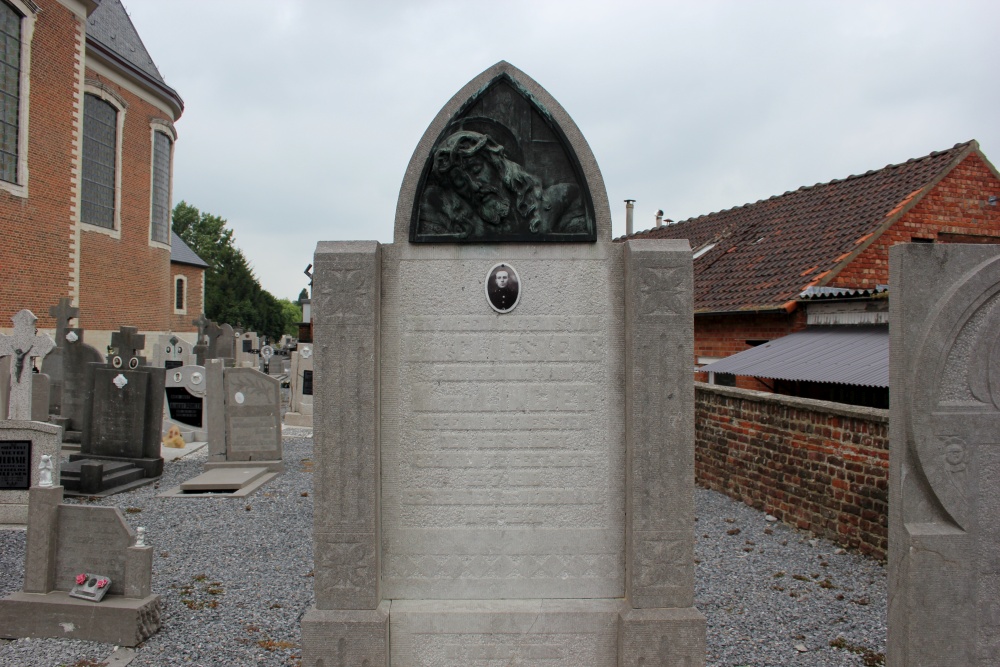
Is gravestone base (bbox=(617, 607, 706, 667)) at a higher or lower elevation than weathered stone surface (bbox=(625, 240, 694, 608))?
lower

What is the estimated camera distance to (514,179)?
3.49 metres

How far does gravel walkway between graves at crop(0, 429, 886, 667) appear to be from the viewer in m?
4.30

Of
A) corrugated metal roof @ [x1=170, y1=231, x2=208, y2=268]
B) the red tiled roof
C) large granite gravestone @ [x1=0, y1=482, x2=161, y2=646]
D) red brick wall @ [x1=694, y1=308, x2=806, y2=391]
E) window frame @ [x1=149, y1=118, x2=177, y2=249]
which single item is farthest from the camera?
corrugated metal roof @ [x1=170, y1=231, x2=208, y2=268]

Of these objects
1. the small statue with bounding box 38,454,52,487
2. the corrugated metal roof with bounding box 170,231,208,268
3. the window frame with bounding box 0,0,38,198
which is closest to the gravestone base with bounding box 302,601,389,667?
the small statue with bounding box 38,454,52,487

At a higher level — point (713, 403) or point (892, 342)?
point (892, 342)

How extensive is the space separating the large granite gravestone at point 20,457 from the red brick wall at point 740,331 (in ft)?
31.8

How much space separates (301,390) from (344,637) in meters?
13.3

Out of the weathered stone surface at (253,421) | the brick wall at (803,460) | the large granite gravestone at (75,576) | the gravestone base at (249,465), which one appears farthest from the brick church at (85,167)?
the brick wall at (803,460)

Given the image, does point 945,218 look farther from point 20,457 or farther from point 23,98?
point 23,98

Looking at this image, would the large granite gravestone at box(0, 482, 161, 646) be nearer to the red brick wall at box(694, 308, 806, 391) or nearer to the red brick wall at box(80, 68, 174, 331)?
the red brick wall at box(694, 308, 806, 391)

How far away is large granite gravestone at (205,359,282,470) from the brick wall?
21.1 ft

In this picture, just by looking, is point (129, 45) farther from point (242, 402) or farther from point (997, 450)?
A: point (997, 450)

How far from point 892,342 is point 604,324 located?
4.33ft

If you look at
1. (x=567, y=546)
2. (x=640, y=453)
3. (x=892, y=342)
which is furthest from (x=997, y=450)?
(x=567, y=546)
